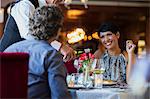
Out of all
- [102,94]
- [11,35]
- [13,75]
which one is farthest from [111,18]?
[13,75]

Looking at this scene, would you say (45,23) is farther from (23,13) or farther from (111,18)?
(111,18)

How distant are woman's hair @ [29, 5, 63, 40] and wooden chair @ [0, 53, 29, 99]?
1.02 ft

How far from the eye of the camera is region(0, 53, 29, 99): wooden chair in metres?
1.95

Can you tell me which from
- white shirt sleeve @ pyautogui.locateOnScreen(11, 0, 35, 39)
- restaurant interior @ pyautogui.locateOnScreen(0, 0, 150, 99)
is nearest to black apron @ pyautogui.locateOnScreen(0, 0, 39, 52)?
white shirt sleeve @ pyautogui.locateOnScreen(11, 0, 35, 39)

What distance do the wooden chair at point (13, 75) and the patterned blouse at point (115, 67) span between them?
4.70 ft

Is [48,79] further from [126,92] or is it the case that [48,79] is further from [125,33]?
[125,33]

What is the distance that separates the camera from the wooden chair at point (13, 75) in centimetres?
195

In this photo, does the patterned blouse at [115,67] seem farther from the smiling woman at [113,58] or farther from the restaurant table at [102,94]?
the restaurant table at [102,94]

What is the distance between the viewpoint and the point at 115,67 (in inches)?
134

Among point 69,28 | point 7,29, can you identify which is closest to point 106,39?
point 7,29

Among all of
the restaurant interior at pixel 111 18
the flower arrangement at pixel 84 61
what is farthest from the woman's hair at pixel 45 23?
the restaurant interior at pixel 111 18

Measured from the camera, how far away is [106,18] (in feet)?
33.2

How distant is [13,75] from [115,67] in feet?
5.17

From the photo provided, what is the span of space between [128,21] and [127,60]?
711 cm
